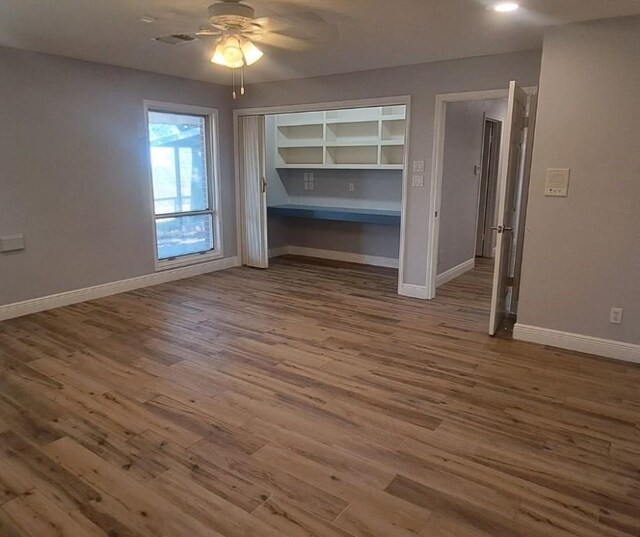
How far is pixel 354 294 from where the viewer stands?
5344 millimetres

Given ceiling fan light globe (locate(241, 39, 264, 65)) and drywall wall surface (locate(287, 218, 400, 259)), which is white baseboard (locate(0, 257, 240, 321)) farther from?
ceiling fan light globe (locate(241, 39, 264, 65))

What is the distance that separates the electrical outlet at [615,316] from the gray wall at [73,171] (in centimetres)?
472

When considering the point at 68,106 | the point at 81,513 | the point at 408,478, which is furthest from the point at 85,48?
the point at 408,478

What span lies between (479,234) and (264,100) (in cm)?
387

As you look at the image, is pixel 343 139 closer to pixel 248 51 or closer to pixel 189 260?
pixel 189 260

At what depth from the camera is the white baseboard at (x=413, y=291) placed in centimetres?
516

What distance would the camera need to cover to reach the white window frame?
5402mm

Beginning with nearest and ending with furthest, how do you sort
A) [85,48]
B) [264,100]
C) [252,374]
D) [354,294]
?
[252,374], [85,48], [354,294], [264,100]

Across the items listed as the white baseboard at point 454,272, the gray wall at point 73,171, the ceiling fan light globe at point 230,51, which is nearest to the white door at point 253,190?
the gray wall at point 73,171

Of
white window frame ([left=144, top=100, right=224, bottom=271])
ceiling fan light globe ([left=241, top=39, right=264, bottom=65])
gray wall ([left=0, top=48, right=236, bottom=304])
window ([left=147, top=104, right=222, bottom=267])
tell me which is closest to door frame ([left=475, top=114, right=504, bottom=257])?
white window frame ([left=144, top=100, right=224, bottom=271])

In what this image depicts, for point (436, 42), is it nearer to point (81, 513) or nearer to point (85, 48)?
point (85, 48)

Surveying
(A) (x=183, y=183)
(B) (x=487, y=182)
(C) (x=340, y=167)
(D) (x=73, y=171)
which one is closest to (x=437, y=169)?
(C) (x=340, y=167)

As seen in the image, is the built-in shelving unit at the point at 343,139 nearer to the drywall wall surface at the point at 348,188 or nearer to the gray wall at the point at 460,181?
the drywall wall surface at the point at 348,188

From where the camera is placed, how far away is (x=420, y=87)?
4.81 meters
